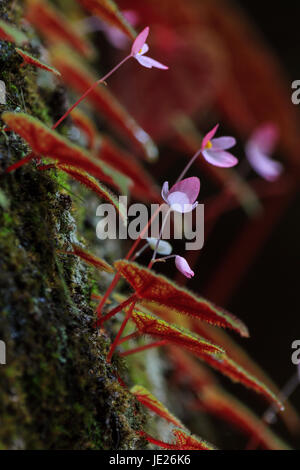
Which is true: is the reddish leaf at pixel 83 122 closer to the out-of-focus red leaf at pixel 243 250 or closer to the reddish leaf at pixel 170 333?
the reddish leaf at pixel 170 333

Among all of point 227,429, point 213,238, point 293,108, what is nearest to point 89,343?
point 227,429

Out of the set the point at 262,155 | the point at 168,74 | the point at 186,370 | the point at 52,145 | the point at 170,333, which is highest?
the point at 168,74

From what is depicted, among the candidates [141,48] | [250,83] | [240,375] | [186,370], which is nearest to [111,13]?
[141,48]

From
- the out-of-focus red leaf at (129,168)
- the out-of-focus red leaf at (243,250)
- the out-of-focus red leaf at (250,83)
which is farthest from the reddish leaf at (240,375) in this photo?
the out-of-focus red leaf at (250,83)

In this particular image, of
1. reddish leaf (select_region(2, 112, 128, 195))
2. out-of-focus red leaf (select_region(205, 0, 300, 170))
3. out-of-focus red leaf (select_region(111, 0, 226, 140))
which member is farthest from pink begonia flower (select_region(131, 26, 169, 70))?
out-of-focus red leaf (select_region(205, 0, 300, 170))

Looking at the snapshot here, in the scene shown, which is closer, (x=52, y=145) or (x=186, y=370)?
(x=52, y=145)

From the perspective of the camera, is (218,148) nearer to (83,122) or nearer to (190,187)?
(190,187)
